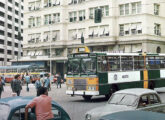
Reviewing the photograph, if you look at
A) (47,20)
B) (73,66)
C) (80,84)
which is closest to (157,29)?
(47,20)

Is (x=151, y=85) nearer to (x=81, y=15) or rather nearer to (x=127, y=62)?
(x=127, y=62)

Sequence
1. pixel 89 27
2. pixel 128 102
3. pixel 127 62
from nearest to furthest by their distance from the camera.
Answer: pixel 128 102
pixel 127 62
pixel 89 27

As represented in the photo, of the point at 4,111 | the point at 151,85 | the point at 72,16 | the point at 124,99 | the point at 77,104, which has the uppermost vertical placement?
the point at 72,16

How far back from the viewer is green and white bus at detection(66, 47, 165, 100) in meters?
19.0

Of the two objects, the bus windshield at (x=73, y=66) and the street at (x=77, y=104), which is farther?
the bus windshield at (x=73, y=66)

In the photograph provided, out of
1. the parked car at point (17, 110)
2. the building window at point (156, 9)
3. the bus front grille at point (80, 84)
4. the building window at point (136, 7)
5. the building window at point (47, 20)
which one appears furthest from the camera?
the building window at point (47, 20)

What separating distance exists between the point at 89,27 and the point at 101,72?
33.4 m

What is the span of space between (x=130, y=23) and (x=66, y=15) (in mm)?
12760

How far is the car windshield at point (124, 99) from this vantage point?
10.4 metres

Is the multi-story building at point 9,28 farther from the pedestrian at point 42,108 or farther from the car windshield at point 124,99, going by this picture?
the pedestrian at point 42,108

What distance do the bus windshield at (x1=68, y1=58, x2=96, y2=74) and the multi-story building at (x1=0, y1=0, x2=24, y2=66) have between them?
68775 mm

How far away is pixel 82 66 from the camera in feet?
63.8

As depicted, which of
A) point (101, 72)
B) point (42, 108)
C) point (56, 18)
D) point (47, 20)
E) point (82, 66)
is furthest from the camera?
point (47, 20)

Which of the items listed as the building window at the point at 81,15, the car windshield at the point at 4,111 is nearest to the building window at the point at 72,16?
the building window at the point at 81,15
